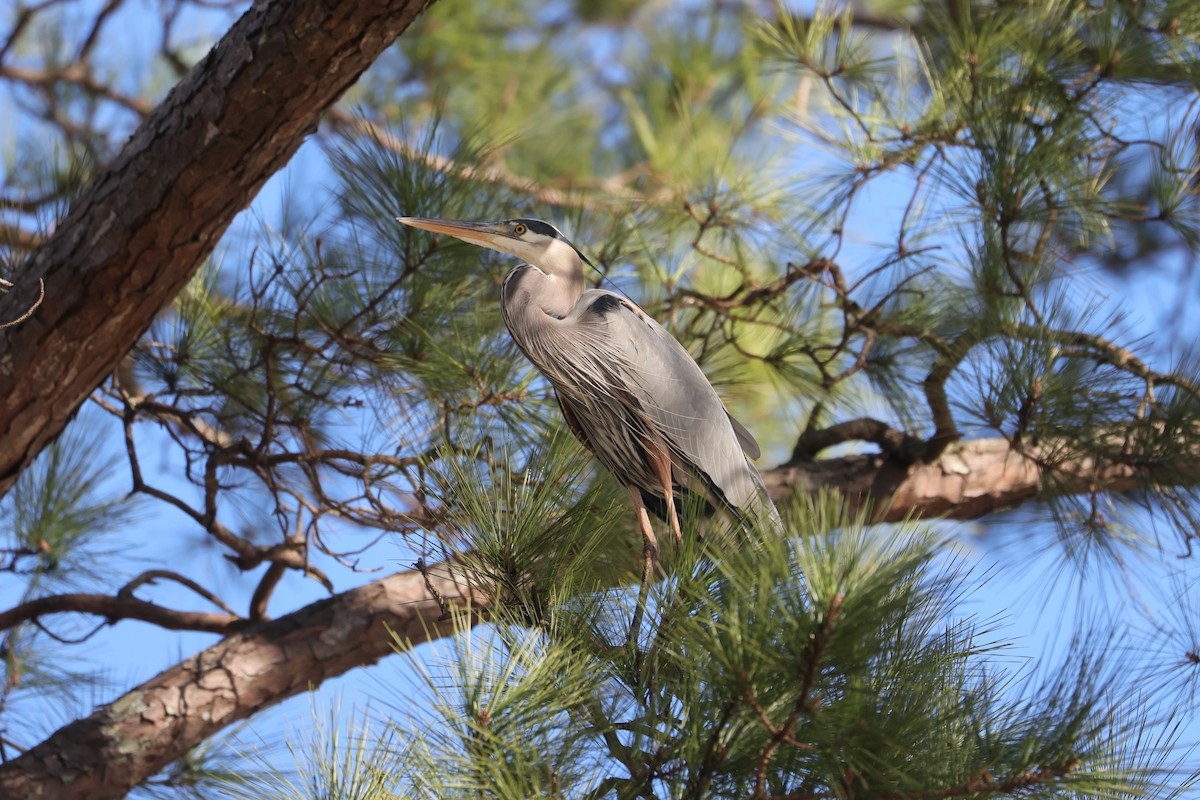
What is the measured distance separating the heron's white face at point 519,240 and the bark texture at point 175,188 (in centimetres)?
23

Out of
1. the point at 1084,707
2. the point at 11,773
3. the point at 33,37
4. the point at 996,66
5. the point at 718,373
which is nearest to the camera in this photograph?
the point at 1084,707

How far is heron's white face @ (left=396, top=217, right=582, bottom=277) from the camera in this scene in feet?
5.23

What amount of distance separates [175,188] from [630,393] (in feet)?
2.08

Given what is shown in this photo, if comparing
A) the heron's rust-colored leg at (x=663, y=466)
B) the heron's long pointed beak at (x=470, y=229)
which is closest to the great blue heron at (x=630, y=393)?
the heron's rust-colored leg at (x=663, y=466)

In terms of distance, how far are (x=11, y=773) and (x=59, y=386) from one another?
1.95 ft

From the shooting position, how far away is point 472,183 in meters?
1.84

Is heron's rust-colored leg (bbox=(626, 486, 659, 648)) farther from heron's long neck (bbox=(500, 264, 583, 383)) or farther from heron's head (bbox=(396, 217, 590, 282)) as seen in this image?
heron's head (bbox=(396, 217, 590, 282))

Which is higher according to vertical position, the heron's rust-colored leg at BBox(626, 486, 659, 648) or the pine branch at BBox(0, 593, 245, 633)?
the pine branch at BBox(0, 593, 245, 633)

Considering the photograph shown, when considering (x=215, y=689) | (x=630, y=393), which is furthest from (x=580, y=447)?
(x=215, y=689)

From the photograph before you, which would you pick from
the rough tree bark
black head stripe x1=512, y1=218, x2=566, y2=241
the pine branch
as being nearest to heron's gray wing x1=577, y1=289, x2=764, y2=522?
black head stripe x1=512, y1=218, x2=566, y2=241

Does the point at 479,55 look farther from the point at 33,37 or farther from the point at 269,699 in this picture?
the point at 269,699

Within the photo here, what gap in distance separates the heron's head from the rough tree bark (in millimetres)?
482

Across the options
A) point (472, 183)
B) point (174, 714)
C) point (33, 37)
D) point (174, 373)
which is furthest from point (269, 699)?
point (33, 37)

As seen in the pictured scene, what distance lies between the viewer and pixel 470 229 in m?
1.62
